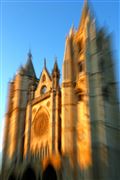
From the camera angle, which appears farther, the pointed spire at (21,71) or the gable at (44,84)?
the pointed spire at (21,71)

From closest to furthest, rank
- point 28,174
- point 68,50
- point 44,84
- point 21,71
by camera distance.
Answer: point 28,174 → point 68,50 → point 44,84 → point 21,71

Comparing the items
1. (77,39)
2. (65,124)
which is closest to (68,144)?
(65,124)

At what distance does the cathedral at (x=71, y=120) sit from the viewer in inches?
759

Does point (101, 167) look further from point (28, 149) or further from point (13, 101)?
point (13, 101)

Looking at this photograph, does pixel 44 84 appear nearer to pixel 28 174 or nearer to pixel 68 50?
pixel 68 50

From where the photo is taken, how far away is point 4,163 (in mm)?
27141

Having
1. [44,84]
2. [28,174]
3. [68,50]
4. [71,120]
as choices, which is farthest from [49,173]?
[68,50]

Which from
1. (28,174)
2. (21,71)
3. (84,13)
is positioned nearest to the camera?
(28,174)

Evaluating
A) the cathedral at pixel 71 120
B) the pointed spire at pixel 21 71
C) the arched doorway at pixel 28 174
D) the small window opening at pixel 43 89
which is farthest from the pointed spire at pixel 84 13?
the arched doorway at pixel 28 174

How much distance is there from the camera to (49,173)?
21125mm

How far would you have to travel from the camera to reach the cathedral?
1928cm

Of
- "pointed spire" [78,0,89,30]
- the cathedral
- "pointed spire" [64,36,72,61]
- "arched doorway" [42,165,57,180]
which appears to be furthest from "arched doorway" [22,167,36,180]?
"pointed spire" [78,0,89,30]

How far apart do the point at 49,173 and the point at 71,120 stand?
4.31 m

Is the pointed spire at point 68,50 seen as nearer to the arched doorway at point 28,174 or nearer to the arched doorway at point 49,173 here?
the arched doorway at point 49,173
